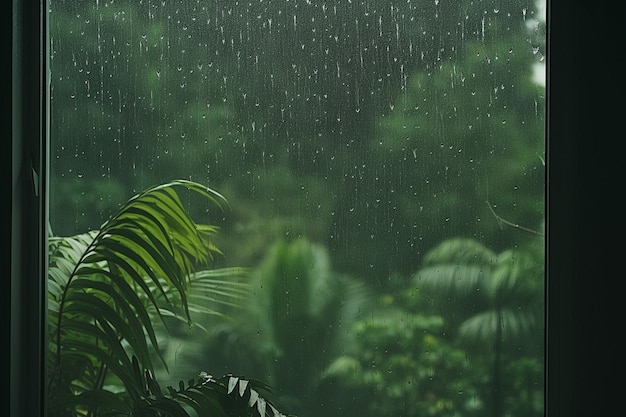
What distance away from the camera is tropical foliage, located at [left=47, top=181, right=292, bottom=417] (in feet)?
4.51

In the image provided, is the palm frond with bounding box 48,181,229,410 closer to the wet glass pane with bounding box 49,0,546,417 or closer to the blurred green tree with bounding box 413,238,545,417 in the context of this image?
the wet glass pane with bounding box 49,0,546,417

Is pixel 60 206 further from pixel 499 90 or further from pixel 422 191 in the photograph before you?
pixel 499 90

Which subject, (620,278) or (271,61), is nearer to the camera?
(620,278)

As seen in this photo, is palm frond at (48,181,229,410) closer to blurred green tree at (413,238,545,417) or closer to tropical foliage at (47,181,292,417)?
tropical foliage at (47,181,292,417)

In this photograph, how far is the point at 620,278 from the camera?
49.3 inches

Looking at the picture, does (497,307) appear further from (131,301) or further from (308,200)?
(131,301)

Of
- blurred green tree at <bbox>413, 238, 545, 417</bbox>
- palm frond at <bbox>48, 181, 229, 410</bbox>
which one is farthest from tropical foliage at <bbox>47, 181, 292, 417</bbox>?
blurred green tree at <bbox>413, 238, 545, 417</bbox>

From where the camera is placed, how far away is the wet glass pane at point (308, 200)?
1.31m

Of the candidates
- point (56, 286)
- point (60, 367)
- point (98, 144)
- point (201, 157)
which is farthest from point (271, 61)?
point (60, 367)

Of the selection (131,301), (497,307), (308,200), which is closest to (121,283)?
(131,301)

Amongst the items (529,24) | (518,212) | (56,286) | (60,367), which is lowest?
(60,367)

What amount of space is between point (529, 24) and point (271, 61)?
1.51ft

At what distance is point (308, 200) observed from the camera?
136 centimetres

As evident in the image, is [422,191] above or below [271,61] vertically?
below
